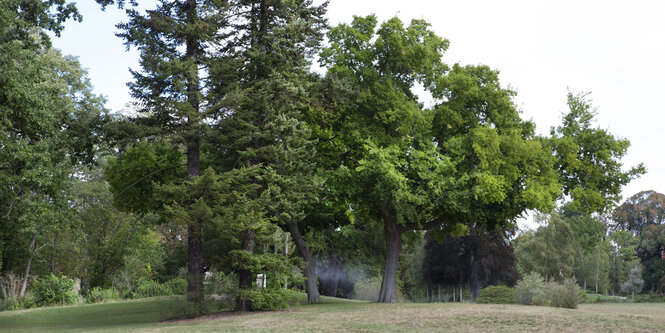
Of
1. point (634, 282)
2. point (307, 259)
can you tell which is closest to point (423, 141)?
point (307, 259)

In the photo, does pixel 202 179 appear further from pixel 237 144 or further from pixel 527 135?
pixel 527 135

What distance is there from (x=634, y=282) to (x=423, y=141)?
46.5 metres

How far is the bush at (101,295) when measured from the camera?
34656 millimetres

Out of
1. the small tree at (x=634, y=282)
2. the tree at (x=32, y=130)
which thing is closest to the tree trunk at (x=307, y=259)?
the tree at (x=32, y=130)

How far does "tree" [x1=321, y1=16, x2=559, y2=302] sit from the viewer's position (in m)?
25.5

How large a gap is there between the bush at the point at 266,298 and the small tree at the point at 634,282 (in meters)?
51.7

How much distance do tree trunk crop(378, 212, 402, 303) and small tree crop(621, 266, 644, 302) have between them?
146 feet

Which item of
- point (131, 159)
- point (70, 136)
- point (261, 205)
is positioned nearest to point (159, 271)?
point (131, 159)

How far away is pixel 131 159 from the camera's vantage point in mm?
26312

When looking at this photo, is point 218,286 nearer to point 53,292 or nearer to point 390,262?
point 390,262

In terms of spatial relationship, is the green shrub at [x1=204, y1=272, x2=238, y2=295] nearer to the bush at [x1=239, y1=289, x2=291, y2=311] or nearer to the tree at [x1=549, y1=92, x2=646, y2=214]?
the bush at [x1=239, y1=289, x2=291, y2=311]

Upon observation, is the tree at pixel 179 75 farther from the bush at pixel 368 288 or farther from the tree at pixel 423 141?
the bush at pixel 368 288

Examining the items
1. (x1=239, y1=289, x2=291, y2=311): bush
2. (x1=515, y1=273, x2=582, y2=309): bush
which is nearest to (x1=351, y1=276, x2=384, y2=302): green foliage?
(x1=515, y1=273, x2=582, y2=309): bush

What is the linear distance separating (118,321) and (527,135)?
20851mm
